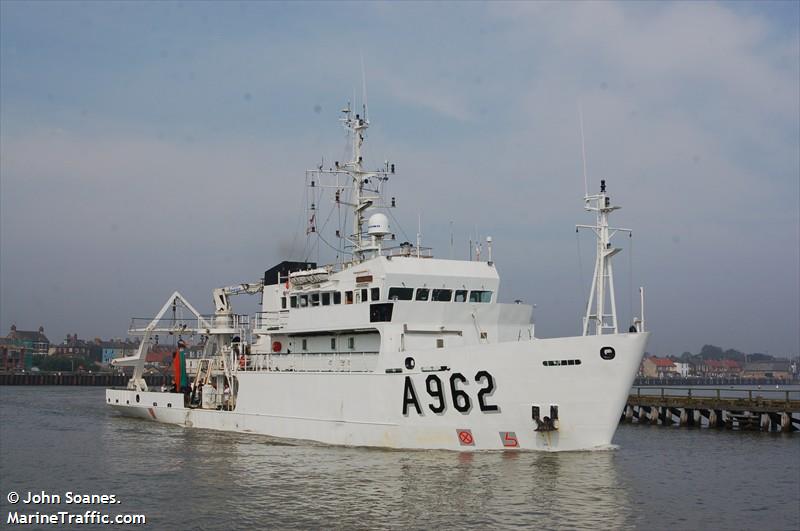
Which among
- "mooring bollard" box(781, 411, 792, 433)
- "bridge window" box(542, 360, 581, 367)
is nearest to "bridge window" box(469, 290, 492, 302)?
"bridge window" box(542, 360, 581, 367)

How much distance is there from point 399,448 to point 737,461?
34.7 ft

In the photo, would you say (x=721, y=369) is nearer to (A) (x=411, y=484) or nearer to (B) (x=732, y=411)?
(B) (x=732, y=411)

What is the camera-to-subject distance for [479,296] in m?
24.9

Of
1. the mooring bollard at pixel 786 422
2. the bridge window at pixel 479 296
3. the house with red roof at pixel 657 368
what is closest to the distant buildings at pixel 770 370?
the house with red roof at pixel 657 368

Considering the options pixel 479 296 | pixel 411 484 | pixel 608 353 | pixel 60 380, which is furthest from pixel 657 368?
pixel 411 484

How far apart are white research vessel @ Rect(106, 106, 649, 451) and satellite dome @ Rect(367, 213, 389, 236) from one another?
0.04 metres

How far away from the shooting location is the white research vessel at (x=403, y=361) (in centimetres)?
2003

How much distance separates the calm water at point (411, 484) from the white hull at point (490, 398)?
54cm

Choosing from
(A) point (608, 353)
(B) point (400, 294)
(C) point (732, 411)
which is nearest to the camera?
(A) point (608, 353)

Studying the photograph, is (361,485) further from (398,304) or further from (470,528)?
(398,304)

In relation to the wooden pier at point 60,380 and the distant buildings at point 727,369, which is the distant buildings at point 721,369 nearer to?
the distant buildings at point 727,369

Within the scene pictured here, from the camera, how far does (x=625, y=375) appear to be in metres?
19.7

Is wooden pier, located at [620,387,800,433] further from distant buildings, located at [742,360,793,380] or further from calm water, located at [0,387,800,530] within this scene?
distant buildings, located at [742,360,793,380]

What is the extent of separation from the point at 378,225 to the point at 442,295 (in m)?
3.61
